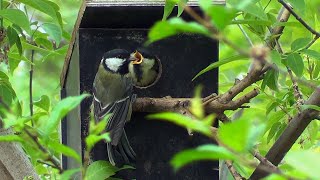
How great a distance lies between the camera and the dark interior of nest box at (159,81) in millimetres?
2432

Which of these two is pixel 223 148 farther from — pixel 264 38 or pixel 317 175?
pixel 264 38

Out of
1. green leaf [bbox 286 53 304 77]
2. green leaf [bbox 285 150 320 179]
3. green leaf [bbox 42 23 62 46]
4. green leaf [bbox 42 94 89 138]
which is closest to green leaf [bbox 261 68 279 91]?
green leaf [bbox 286 53 304 77]

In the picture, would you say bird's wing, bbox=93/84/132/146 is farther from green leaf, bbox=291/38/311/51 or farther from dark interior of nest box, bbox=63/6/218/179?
green leaf, bbox=291/38/311/51

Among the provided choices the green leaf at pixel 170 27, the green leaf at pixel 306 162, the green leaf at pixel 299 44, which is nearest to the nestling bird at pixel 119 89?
the green leaf at pixel 299 44

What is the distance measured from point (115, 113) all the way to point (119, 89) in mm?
190

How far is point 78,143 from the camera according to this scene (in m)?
2.47

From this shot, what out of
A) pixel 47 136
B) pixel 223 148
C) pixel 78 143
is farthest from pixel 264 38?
pixel 223 148

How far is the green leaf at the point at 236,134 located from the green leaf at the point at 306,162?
54 millimetres

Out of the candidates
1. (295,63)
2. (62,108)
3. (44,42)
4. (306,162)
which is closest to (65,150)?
(62,108)

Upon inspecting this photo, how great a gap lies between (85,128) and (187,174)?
0.36 meters

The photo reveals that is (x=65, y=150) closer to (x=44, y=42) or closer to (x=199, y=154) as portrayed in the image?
(x=199, y=154)

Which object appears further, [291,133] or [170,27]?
[291,133]

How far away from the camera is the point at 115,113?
7.55ft

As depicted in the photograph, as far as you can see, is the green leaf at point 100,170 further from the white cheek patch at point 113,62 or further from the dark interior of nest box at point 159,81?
the white cheek patch at point 113,62
